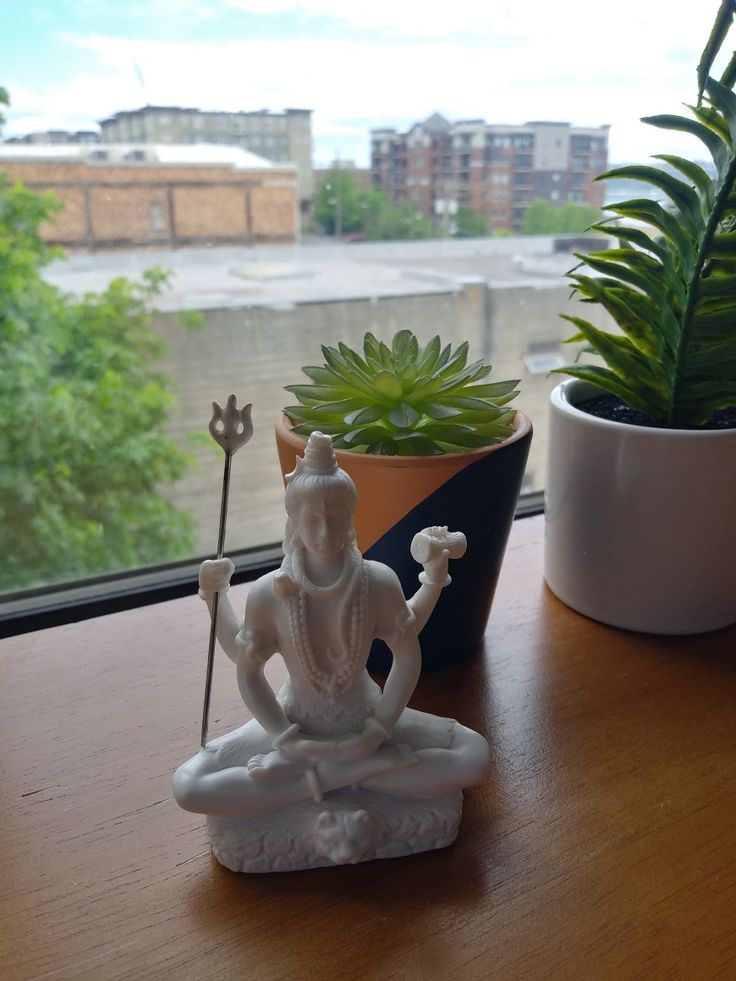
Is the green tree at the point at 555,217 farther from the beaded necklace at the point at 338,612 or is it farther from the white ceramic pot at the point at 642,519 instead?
the beaded necklace at the point at 338,612

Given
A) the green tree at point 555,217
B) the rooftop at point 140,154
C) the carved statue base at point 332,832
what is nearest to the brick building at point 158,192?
the rooftop at point 140,154

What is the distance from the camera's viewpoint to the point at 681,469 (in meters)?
0.58

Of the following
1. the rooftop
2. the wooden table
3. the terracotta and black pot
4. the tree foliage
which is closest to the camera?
the wooden table

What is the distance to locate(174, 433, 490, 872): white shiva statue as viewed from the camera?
1.36 feet

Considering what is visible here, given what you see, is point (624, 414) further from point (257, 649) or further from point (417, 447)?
point (257, 649)

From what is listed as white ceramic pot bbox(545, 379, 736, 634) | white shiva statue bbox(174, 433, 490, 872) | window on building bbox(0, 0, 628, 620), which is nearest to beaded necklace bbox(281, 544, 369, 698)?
white shiva statue bbox(174, 433, 490, 872)

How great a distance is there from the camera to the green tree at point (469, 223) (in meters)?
0.96

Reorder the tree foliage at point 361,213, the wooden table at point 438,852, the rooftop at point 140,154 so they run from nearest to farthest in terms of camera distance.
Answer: the wooden table at point 438,852 < the rooftop at point 140,154 < the tree foliage at point 361,213

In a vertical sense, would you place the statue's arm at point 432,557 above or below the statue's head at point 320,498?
below

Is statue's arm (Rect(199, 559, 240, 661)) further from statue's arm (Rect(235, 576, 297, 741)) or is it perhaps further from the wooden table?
the wooden table

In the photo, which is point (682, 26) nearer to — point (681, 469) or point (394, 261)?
point (394, 261)

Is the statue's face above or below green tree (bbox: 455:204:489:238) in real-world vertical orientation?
below

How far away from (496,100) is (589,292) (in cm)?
42

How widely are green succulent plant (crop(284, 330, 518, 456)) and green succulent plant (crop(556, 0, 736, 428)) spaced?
0.12 m
